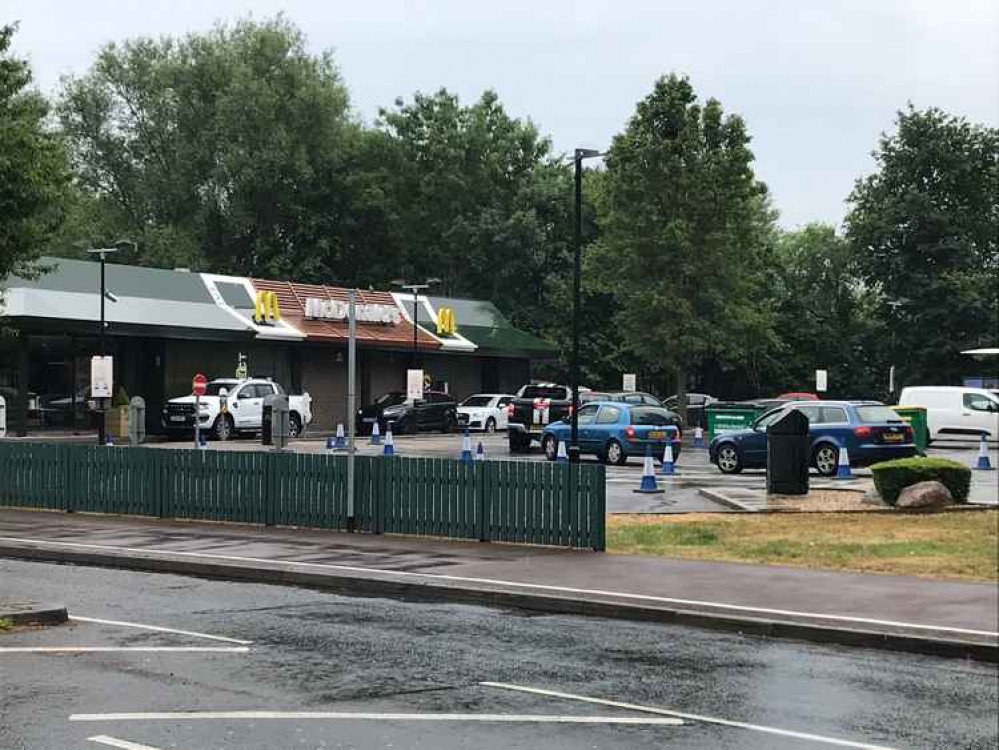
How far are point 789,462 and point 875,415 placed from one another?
5.78m

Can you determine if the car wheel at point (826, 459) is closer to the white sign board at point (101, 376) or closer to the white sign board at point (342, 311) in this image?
the white sign board at point (101, 376)

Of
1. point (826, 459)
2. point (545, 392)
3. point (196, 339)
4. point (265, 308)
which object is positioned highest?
point (265, 308)

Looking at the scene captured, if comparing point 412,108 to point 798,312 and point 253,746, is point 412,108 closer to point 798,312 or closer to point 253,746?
point 798,312

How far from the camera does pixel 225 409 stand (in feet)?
143

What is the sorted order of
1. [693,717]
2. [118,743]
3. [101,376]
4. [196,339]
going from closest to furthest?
[118,743]
[693,717]
[101,376]
[196,339]

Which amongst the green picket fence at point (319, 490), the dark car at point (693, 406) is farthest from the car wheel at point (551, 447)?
the dark car at point (693, 406)

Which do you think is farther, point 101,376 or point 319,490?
point 101,376

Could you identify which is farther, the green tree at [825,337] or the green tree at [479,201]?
the green tree at [479,201]

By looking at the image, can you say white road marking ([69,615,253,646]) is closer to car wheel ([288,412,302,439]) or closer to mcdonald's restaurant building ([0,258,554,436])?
mcdonald's restaurant building ([0,258,554,436])

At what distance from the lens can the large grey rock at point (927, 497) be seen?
738 inches

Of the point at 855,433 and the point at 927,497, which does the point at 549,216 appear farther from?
the point at 927,497

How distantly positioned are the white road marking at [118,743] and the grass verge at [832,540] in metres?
7.66

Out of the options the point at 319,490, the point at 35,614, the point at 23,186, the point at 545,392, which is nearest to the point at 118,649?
the point at 35,614

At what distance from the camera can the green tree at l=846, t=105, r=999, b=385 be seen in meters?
62.5
